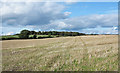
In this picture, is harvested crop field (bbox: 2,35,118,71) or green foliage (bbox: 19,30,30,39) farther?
green foliage (bbox: 19,30,30,39)

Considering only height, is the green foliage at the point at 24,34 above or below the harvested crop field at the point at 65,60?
above

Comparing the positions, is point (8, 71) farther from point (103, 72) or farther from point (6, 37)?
point (6, 37)

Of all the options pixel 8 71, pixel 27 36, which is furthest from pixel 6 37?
pixel 8 71

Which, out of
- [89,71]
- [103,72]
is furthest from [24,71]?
[103,72]

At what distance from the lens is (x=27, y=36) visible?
108 metres

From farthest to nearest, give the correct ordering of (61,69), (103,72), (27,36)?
(27,36) → (61,69) → (103,72)

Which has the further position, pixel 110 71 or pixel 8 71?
pixel 8 71

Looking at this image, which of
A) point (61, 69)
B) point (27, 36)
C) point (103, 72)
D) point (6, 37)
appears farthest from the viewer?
point (27, 36)

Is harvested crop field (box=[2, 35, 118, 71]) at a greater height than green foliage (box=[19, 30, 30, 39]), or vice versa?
green foliage (box=[19, 30, 30, 39])

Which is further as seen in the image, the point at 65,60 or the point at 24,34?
the point at 24,34

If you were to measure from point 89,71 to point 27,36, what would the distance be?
340 ft

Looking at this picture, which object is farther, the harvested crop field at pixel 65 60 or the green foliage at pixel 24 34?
the green foliage at pixel 24 34

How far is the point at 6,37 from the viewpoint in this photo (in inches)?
3654

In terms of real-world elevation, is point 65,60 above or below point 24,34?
below
